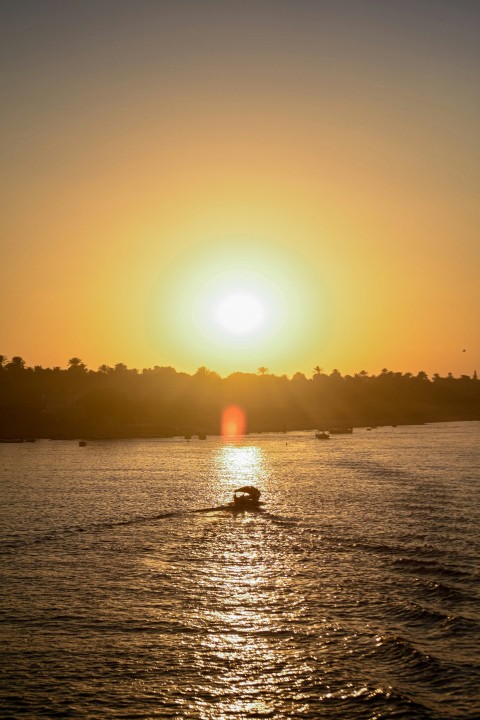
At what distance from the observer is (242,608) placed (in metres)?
36.1

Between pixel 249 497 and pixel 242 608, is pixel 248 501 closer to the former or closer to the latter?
pixel 249 497

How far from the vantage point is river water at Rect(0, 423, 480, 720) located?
83.4ft

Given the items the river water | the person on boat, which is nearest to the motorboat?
the person on boat

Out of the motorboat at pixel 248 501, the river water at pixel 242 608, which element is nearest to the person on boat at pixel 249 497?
the motorboat at pixel 248 501

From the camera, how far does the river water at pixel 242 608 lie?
25422 millimetres

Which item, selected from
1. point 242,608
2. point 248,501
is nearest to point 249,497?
point 248,501

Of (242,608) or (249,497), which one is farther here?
(249,497)

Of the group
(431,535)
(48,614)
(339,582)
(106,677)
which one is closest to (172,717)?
(106,677)

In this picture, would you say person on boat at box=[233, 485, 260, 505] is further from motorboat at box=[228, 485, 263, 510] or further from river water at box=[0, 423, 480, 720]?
river water at box=[0, 423, 480, 720]

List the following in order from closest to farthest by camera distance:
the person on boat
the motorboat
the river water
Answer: the river water → the motorboat → the person on boat

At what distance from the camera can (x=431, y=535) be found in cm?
5412

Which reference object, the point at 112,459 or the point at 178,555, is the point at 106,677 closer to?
the point at 178,555

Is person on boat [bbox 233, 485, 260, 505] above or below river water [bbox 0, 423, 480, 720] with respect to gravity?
above

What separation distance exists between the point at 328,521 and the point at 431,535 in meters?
11.1
